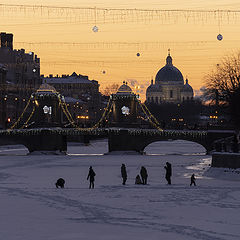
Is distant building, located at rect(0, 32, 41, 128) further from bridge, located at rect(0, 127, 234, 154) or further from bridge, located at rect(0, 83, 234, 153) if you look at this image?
bridge, located at rect(0, 127, 234, 154)

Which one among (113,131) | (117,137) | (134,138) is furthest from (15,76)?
(134,138)

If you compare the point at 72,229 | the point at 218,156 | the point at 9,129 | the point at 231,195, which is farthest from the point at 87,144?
the point at 72,229

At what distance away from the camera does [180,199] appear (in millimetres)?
34594

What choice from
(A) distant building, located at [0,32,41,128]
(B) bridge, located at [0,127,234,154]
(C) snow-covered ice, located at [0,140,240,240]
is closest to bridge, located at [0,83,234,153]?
(B) bridge, located at [0,127,234,154]

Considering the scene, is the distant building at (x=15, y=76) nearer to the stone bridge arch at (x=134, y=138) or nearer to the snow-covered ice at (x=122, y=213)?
the stone bridge arch at (x=134, y=138)

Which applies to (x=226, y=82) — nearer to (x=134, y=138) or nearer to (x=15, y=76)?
(x=134, y=138)

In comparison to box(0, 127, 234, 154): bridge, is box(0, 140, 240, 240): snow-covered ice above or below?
below

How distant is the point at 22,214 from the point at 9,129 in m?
65.8

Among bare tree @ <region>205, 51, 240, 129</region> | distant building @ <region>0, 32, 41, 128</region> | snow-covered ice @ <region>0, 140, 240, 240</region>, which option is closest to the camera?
snow-covered ice @ <region>0, 140, 240, 240</region>

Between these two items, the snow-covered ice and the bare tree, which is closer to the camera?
the snow-covered ice

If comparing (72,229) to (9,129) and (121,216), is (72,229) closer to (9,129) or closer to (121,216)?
(121,216)

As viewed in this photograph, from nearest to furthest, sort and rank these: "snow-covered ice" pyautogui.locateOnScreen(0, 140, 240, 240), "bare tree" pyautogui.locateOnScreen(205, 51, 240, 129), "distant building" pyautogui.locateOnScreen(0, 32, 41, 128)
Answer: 1. "snow-covered ice" pyautogui.locateOnScreen(0, 140, 240, 240)
2. "bare tree" pyautogui.locateOnScreen(205, 51, 240, 129)
3. "distant building" pyautogui.locateOnScreen(0, 32, 41, 128)

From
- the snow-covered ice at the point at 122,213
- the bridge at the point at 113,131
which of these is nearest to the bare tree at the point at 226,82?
the bridge at the point at 113,131

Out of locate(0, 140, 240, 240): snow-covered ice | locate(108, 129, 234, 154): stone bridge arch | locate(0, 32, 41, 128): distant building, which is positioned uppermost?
locate(0, 32, 41, 128): distant building
